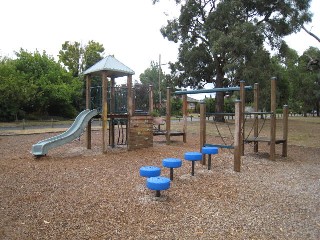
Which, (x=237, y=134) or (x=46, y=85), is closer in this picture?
(x=237, y=134)

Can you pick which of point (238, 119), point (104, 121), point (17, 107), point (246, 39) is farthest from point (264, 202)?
point (17, 107)

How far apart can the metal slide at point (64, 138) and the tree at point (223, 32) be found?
1389cm

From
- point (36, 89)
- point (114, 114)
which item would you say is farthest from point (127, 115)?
point (36, 89)

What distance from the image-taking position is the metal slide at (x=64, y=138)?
8.78 metres

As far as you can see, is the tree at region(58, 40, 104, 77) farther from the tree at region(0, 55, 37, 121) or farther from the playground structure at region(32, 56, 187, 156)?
the playground structure at region(32, 56, 187, 156)

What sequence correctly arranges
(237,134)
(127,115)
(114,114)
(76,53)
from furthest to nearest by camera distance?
(76,53) < (127,115) < (114,114) < (237,134)

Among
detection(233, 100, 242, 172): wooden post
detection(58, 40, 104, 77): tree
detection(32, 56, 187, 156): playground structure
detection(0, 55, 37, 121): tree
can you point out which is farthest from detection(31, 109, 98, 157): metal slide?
detection(58, 40, 104, 77): tree

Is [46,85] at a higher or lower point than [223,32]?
lower

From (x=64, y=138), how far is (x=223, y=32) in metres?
17.2

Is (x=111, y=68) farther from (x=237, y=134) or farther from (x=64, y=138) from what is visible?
(x=237, y=134)

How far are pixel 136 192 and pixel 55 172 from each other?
8.70 feet

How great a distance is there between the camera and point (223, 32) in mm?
22562

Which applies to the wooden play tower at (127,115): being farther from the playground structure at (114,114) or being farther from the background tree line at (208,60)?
the background tree line at (208,60)

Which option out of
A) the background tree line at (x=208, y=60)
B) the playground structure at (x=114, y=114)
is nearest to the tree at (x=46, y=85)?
the background tree line at (x=208, y=60)
